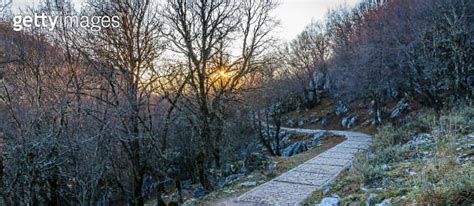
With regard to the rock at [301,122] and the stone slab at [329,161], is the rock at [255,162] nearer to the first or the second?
the stone slab at [329,161]

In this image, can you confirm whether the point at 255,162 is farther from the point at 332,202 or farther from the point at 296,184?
the point at 332,202

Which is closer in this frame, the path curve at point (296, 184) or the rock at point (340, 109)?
the path curve at point (296, 184)

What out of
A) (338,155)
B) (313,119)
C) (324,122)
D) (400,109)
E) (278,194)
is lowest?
(278,194)

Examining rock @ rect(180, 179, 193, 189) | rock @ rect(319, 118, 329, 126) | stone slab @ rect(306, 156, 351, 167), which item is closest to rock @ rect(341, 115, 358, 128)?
rock @ rect(319, 118, 329, 126)

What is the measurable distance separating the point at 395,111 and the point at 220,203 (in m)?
17.0

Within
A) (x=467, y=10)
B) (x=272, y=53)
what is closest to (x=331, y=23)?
(x=467, y=10)

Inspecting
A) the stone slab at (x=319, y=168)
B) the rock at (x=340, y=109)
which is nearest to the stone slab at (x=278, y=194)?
the stone slab at (x=319, y=168)

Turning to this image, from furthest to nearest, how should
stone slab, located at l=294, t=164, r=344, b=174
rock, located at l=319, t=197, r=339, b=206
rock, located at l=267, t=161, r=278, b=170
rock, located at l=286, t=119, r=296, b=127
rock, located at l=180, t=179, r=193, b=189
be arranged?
1. rock, located at l=286, t=119, r=296, b=127
2. rock, located at l=180, t=179, r=193, b=189
3. rock, located at l=267, t=161, r=278, b=170
4. stone slab, located at l=294, t=164, r=344, b=174
5. rock, located at l=319, t=197, r=339, b=206

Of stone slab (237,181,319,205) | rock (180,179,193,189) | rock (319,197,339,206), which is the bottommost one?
rock (180,179,193,189)

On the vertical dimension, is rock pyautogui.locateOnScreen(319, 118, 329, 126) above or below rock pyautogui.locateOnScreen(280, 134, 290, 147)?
above

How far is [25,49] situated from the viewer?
363 inches

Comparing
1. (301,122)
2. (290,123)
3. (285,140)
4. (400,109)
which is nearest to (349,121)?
(285,140)

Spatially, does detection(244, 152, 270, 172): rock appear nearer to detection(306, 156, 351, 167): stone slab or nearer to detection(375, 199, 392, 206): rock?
detection(306, 156, 351, 167): stone slab

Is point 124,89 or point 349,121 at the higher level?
point 124,89
